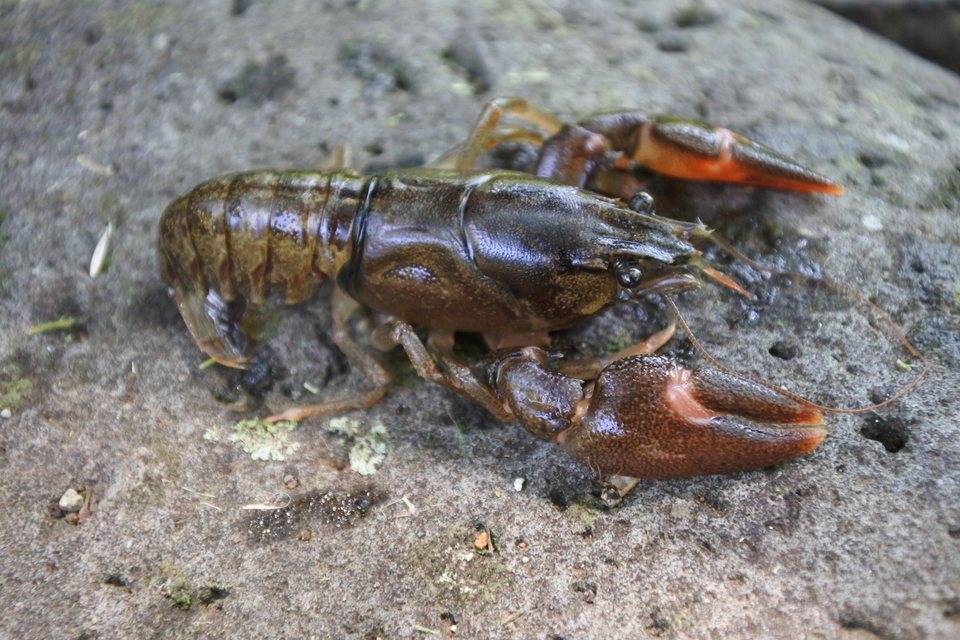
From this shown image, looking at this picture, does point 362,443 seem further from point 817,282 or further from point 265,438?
point 817,282

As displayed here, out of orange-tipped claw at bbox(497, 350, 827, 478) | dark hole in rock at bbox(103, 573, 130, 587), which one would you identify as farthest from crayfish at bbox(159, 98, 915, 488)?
dark hole in rock at bbox(103, 573, 130, 587)

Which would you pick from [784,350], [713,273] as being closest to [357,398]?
[713,273]

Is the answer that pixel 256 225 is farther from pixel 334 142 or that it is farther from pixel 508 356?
pixel 508 356

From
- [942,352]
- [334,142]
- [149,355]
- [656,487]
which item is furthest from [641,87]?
[149,355]

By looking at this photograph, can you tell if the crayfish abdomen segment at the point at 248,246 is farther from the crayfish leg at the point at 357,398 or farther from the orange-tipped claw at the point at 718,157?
the orange-tipped claw at the point at 718,157

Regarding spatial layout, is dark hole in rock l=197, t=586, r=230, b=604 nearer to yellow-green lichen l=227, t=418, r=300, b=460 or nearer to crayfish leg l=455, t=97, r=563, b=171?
yellow-green lichen l=227, t=418, r=300, b=460
